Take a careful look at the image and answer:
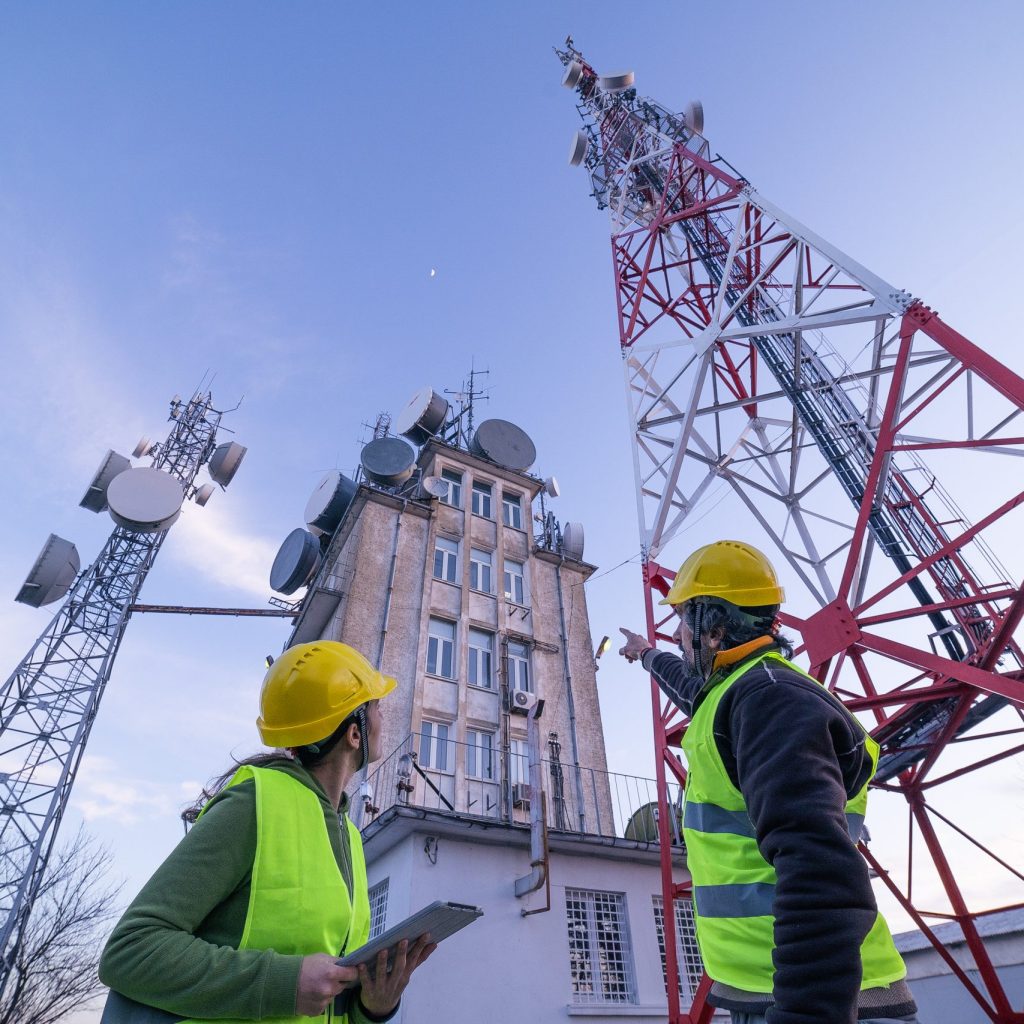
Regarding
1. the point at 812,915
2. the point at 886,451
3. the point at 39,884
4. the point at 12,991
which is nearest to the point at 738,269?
the point at 886,451

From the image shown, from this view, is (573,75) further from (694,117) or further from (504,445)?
(504,445)

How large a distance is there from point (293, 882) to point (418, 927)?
38 centimetres

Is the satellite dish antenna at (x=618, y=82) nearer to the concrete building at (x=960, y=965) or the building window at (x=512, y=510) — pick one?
the building window at (x=512, y=510)

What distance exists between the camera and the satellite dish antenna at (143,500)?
23.3m

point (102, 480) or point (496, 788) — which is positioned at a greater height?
point (102, 480)

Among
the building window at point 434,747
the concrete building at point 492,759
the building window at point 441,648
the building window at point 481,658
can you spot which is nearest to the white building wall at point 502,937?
the concrete building at point 492,759

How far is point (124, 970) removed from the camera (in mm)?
1609

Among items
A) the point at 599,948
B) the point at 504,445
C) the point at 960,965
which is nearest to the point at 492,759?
the point at 599,948

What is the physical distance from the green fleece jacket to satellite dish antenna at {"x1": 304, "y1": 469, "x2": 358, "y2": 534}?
19.5 m

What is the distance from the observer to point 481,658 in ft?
57.6

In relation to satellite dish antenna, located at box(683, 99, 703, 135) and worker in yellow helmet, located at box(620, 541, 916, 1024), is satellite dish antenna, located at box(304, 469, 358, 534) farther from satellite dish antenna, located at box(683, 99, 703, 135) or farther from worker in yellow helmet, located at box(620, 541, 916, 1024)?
worker in yellow helmet, located at box(620, 541, 916, 1024)

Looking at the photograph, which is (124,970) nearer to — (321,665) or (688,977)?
(321,665)

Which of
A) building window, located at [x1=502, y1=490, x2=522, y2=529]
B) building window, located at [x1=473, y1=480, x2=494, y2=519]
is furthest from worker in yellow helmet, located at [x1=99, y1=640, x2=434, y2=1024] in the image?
building window, located at [x1=502, y1=490, x2=522, y2=529]

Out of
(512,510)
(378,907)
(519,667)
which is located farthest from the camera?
(512,510)
